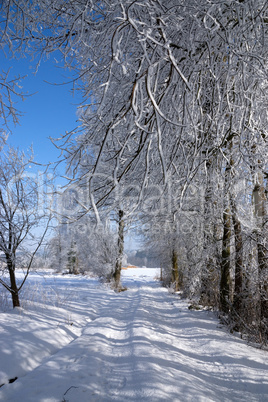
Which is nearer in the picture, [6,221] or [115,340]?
[115,340]

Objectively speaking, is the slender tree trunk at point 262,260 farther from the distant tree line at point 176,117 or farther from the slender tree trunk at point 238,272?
the slender tree trunk at point 238,272

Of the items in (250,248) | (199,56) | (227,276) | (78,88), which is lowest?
(227,276)

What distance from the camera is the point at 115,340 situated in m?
5.09

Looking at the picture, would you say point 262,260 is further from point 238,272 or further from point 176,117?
point 176,117

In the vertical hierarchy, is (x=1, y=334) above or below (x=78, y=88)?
below

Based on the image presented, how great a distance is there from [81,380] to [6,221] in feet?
16.2

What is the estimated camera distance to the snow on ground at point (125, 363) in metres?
2.92

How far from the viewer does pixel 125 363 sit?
12.3 feet

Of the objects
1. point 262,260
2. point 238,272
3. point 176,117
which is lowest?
point 238,272

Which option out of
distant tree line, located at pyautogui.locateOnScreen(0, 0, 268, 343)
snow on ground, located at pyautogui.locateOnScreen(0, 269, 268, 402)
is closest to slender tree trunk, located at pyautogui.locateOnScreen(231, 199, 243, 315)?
distant tree line, located at pyautogui.locateOnScreen(0, 0, 268, 343)

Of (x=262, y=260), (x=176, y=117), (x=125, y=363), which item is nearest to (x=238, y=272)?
(x=262, y=260)

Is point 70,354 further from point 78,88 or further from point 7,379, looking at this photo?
point 78,88

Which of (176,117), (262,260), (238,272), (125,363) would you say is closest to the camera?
(176,117)

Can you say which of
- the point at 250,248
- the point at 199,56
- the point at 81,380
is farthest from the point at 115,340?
the point at 199,56
